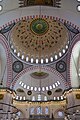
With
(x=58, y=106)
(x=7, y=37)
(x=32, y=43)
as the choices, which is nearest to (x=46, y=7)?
(x=7, y=37)

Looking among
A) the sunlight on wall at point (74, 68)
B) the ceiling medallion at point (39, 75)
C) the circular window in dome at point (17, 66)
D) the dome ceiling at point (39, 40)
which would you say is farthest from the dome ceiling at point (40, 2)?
the ceiling medallion at point (39, 75)

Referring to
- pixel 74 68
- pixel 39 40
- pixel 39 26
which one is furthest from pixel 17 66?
pixel 74 68

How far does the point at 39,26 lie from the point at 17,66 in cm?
411

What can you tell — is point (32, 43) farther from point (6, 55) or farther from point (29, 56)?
point (6, 55)

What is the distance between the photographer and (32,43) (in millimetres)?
21438

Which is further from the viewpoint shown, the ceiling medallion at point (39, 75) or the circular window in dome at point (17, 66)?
the ceiling medallion at point (39, 75)

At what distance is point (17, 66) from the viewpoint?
2062 cm

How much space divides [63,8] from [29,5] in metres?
2.00

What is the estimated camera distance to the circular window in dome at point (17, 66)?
2052 centimetres

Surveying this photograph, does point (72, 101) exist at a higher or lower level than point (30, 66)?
lower

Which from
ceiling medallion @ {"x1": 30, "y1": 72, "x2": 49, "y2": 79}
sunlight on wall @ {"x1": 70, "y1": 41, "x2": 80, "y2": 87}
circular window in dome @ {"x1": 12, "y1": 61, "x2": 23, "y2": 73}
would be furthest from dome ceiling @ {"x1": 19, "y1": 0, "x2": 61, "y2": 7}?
ceiling medallion @ {"x1": 30, "y1": 72, "x2": 49, "y2": 79}

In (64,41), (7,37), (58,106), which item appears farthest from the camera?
(58,106)

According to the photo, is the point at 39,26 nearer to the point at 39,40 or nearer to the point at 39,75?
the point at 39,40

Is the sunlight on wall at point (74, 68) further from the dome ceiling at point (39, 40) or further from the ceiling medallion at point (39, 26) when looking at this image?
the ceiling medallion at point (39, 26)
